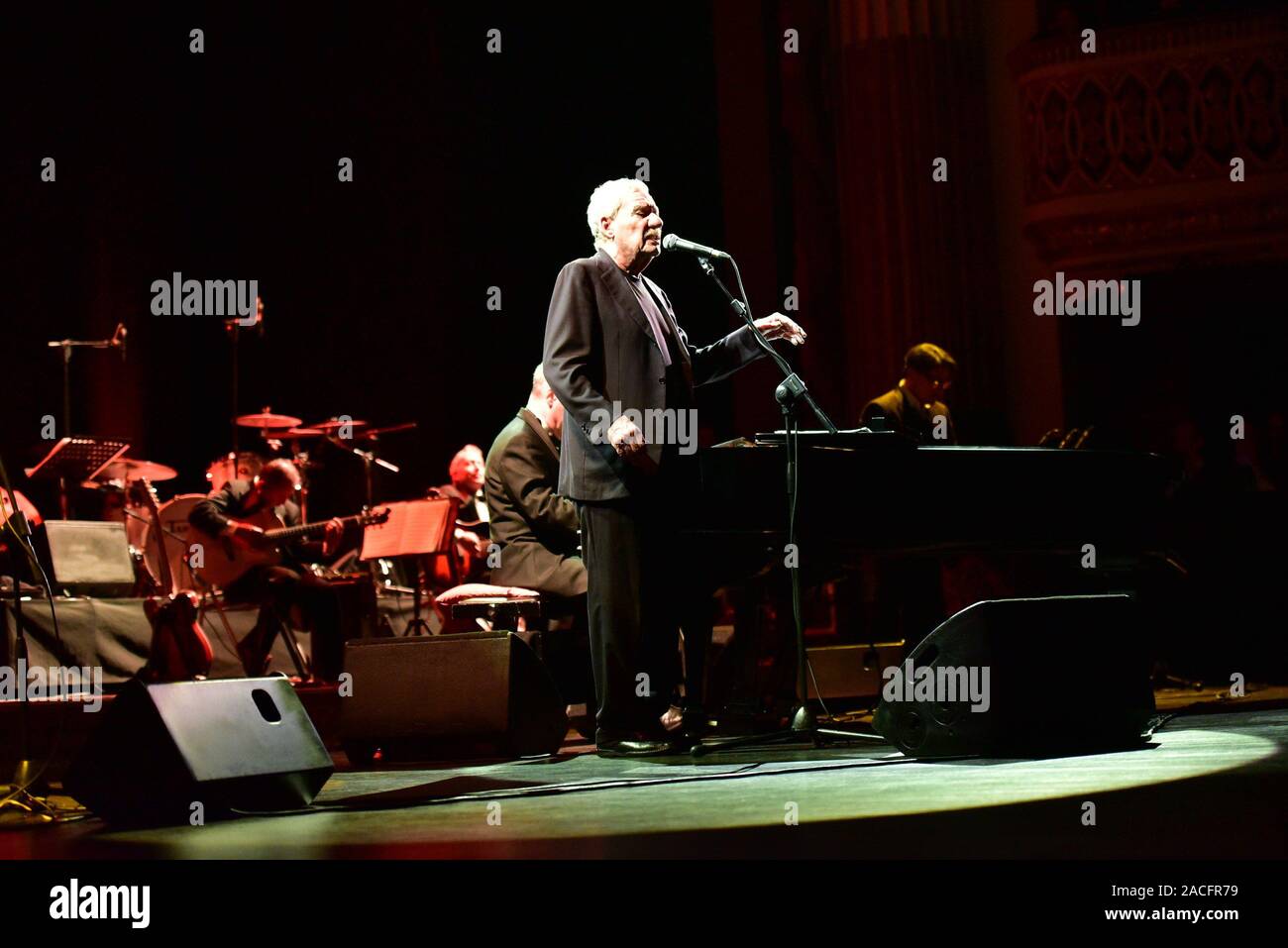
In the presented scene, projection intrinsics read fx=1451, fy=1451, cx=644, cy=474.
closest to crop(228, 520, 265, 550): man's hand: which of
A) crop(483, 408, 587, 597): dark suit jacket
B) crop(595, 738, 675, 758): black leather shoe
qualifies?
crop(483, 408, 587, 597): dark suit jacket

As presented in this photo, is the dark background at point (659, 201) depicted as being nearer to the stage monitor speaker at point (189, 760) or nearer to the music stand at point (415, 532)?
the music stand at point (415, 532)

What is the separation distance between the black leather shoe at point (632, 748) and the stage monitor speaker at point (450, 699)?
12.5 inches

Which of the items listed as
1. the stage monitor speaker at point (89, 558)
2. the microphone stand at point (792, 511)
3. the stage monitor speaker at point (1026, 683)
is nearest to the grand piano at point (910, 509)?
the microphone stand at point (792, 511)

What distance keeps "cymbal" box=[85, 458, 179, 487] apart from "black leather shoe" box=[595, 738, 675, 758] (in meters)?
5.45

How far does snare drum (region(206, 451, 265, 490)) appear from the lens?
31.8ft

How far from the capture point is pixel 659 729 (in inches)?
174

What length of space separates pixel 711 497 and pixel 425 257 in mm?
7820

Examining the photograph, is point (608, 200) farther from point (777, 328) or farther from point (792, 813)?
point (792, 813)

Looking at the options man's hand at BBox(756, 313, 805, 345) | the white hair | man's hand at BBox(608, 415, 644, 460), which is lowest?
man's hand at BBox(608, 415, 644, 460)

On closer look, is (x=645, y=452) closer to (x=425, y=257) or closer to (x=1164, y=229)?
(x=1164, y=229)

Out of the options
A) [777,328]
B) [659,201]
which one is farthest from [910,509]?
[659,201]

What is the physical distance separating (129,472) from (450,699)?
5.53 metres

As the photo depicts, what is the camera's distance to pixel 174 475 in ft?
32.1

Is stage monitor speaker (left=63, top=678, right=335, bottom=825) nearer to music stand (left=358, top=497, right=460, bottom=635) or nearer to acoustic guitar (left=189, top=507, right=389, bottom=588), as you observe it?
music stand (left=358, top=497, right=460, bottom=635)
